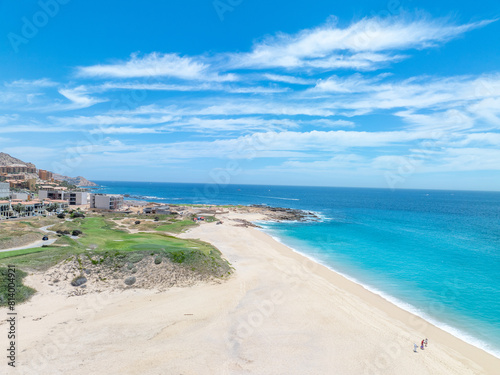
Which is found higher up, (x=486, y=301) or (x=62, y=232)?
(x=62, y=232)

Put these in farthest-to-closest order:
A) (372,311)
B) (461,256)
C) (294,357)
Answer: (461,256), (372,311), (294,357)

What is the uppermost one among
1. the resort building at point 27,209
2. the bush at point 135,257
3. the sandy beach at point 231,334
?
the resort building at point 27,209

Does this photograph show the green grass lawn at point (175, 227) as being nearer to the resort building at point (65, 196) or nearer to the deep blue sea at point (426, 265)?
the deep blue sea at point (426, 265)

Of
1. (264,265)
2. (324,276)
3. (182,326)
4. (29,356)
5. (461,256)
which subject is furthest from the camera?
(461,256)

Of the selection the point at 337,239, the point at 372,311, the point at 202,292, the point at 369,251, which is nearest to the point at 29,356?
the point at 202,292

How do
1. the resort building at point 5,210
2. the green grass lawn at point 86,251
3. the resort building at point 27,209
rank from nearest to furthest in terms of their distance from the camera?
the green grass lawn at point 86,251
the resort building at point 5,210
the resort building at point 27,209

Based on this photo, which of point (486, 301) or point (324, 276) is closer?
point (486, 301)

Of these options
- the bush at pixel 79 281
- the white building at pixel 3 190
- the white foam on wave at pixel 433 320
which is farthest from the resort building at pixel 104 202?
the white foam on wave at pixel 433 320

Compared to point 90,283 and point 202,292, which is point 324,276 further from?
point 90,283
